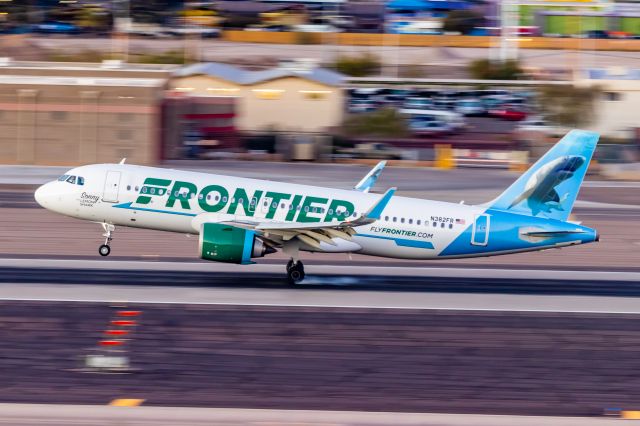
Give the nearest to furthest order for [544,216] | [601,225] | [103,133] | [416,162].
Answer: [544,216] < [601,225] < [103,133] < [416,162]

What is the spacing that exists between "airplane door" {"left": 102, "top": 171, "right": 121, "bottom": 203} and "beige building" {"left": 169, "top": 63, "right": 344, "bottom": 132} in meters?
47.5

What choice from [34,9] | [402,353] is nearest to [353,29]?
[34,9]

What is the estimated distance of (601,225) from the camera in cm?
5094

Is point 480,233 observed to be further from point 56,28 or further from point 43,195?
point 56,28

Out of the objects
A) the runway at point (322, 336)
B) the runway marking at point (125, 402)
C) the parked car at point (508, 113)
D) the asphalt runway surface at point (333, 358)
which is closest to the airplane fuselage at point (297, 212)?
the runway at point (322, 336)

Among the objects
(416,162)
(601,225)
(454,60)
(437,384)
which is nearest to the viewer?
(437,384)

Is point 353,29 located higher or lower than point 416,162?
higher

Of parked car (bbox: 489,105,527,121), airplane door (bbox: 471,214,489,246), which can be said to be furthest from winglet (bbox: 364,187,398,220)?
parked car (bbox: 489,105,527,121)

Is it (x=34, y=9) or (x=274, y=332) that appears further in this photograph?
(x=34, y=9)

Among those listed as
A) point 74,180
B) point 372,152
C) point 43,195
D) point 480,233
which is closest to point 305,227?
point 480,233

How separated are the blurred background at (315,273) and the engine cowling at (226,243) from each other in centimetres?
131

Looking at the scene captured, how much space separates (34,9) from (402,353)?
132m

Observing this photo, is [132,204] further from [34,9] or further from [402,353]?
[34,9]

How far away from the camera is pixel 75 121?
64.7 m
